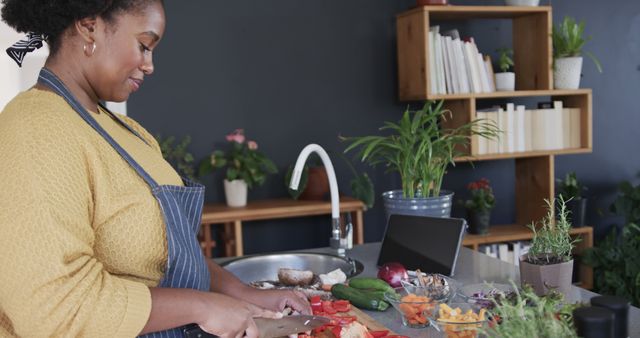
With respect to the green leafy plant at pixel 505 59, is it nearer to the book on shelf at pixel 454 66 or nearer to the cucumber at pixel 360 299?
the book on shelf at pixel 454 66

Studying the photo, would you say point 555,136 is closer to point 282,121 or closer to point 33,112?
point 282,121

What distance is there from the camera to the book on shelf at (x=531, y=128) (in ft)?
13.5

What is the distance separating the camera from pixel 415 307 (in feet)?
5.53

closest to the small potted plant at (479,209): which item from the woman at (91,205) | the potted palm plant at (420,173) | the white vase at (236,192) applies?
the white vase at (236,192)

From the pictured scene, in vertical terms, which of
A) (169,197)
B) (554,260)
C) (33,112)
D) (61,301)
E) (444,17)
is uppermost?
(444,17)

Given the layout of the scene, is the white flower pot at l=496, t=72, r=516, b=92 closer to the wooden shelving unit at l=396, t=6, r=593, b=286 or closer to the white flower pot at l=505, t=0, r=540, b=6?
the wooden shelving unit at l=396, t=6, r=593, b=286

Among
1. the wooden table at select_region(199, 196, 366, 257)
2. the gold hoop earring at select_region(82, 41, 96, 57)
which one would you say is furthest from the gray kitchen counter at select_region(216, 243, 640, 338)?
the wooden table at select_region(199, 196, 366, 257)

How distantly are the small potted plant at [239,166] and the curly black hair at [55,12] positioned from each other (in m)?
2.43

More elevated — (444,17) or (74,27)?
(444,17)

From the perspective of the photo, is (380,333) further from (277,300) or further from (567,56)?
(567,56)

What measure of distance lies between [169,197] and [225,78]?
271cm

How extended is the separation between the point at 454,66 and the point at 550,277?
2358mm

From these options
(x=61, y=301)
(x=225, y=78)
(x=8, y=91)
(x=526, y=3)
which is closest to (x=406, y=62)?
(x=526, y=3)

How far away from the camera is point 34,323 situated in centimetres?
116
